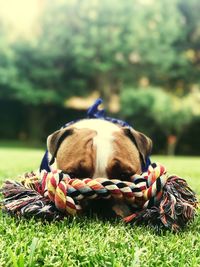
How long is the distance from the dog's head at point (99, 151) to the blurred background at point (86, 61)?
16631 millimetres

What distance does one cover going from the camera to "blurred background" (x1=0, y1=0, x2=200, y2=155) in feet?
66.3

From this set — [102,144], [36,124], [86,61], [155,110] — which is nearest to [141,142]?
[102,144]

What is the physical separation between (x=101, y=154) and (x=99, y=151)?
2cm

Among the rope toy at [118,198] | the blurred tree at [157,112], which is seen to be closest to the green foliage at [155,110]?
the blurred tree at [157,112]

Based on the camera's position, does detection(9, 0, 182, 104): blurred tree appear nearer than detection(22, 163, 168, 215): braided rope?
No

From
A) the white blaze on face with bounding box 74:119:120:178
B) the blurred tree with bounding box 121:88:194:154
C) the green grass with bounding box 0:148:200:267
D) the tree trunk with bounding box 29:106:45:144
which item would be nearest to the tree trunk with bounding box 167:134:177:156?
the blurred tree with bounding box 121:88:194:154

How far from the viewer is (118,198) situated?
7.47 ft

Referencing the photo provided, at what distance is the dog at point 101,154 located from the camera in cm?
233

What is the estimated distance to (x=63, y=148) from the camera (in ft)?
8.57

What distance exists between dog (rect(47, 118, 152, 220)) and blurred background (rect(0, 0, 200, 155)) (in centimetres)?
1663

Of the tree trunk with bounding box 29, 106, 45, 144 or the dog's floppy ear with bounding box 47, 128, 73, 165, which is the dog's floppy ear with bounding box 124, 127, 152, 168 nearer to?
the dog's floppy ear with bounding box 47, 128, 73, 165

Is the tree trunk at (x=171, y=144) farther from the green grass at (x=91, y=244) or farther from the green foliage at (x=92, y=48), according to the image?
the green grass at (x=91, y=244)

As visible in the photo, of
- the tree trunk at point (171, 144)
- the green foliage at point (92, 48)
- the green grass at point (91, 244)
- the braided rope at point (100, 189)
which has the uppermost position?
the green foliage at point (92, 48)

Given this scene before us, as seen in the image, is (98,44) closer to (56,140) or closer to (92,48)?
(92,48)
